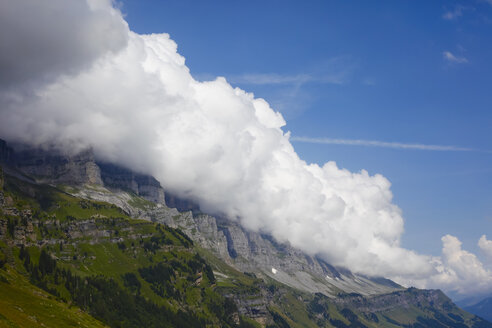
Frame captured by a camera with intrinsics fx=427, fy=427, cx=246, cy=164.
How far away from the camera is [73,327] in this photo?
188 m

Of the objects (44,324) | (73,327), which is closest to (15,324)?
(44,324)

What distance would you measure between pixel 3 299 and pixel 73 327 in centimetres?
3303

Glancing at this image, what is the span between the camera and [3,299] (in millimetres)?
187875

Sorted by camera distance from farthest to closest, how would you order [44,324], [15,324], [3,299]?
[3,299] < [44,324] < [15,324]

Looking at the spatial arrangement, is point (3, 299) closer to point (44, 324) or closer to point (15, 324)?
point (44, 324)

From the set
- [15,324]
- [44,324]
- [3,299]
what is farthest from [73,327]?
[15,324]

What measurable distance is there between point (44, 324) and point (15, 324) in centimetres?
3009

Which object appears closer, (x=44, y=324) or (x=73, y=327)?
(x=44, y=324)

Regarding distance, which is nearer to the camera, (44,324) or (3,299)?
(44,324)

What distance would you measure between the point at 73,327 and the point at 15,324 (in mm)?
45576

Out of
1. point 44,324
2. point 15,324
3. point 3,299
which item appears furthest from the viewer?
point 3,299

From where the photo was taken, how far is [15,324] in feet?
480

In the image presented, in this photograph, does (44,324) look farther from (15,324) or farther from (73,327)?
(15,324)
